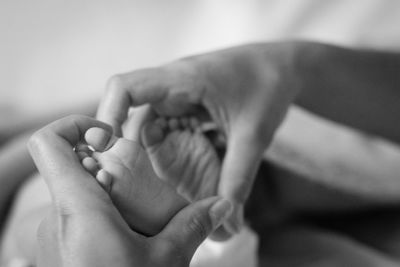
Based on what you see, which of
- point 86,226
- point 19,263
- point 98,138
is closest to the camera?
point 86,226

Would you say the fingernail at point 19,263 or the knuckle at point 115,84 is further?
the fingernail at point 19,263

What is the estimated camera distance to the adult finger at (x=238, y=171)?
75 cm

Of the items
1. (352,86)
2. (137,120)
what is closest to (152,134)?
(137,120)

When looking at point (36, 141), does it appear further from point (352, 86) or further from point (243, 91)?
point (352, 86)

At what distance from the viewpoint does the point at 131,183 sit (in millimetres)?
570

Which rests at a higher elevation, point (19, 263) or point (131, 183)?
point (131, 183)

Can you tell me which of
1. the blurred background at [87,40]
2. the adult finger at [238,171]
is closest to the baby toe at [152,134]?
the adult finger at [238,171]

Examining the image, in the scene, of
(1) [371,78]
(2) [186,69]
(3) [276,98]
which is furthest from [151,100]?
(1) [371,78]

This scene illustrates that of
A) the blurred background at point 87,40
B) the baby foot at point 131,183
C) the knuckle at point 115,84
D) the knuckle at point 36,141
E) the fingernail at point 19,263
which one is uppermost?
the knuckle at point 36,141

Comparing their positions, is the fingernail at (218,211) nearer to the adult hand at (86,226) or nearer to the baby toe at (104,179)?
the adult hand at (86,226)

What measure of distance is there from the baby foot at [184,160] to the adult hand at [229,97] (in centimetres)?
2

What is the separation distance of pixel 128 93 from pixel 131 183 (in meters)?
0.21

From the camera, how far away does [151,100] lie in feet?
2.56

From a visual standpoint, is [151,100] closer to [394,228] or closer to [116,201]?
[116,201]
